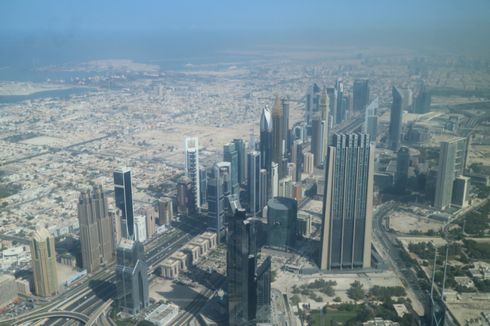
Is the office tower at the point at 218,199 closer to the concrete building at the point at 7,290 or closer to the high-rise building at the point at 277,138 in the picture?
the high-rise building at the point at 277,138

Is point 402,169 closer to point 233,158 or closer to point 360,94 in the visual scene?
point 233,158

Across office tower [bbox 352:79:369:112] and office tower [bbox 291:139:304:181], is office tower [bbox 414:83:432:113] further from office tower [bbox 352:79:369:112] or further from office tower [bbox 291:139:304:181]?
office tower [bbox 291:139:304:181]

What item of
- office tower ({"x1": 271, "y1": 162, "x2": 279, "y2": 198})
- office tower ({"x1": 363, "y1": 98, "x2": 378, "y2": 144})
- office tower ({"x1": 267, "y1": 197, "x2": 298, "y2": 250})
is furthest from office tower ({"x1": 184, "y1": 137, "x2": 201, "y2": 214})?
office tower ({"x1": 363, "y1": 98, "x2": 378, "y2": 144})

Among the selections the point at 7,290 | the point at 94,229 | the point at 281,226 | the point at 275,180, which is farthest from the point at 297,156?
the point at 7,290

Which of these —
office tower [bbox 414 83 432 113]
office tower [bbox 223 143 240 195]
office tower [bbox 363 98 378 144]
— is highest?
office tower [bbox 414 83 432 113]

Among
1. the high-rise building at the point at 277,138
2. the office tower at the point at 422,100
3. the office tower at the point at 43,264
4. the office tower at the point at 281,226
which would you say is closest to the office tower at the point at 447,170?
the office tower at the point at 422,100

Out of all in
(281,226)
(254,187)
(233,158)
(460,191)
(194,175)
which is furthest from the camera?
(233,158)
